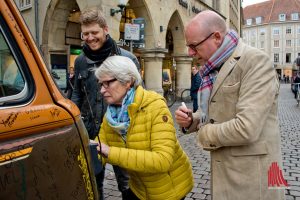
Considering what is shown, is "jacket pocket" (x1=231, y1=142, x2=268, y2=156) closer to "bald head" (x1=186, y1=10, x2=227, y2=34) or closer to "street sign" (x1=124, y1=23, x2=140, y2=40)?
"bald head" (x1=186, y1=10, x2=227, y2=34)

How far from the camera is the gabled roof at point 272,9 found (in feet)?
241

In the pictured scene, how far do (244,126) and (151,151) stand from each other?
59 centimetres

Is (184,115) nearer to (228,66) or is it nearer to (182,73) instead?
(228,66)

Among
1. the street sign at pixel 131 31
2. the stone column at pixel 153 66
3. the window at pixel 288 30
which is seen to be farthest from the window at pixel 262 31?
the street sign at pixel 131 31

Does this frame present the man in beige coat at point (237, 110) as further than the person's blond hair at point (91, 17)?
No

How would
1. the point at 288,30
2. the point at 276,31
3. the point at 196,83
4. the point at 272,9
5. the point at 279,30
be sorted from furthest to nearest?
the point at 276,31 < the point at 272,9 < the point at 279,30 < the point at 288,30 < the point at 196,83

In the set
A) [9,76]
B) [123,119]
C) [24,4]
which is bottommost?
[123,119]

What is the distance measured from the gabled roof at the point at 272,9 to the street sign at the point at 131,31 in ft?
236

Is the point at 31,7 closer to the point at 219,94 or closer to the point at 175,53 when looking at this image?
the point at 175,53

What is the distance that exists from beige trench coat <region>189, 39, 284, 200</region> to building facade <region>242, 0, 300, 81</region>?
247 ft

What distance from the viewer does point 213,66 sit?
2.03m

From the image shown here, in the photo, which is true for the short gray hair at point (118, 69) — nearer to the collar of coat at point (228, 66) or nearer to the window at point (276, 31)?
the collar of coat at point (228, 66)

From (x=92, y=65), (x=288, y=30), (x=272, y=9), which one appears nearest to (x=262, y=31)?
(x=272, y=9)

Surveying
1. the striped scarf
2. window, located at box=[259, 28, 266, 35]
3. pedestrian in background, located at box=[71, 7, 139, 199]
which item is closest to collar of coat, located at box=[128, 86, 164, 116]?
the striped scarf
